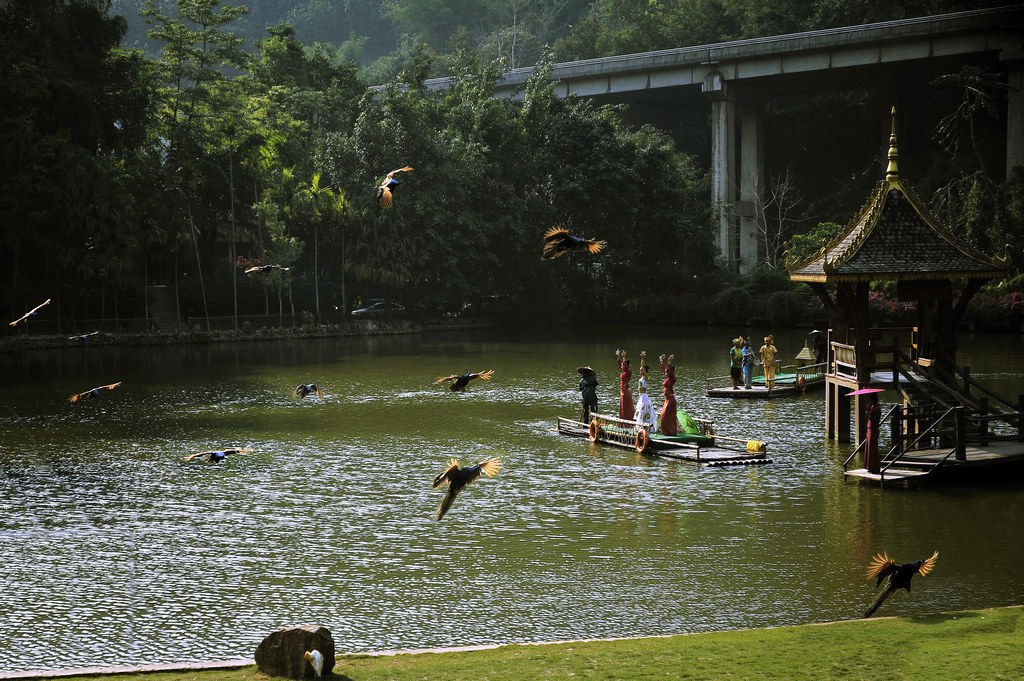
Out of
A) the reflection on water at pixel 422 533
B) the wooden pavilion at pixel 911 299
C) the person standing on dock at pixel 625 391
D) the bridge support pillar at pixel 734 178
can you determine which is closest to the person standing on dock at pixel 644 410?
the person standing on dock at pixel 625 391

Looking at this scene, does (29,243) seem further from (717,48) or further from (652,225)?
(717,48)

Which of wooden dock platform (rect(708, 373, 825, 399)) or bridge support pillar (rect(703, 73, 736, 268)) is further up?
bridge support pillar (rect(703, 73, 736, 268))

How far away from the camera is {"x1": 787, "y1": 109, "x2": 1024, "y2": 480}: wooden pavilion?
26.0 metres

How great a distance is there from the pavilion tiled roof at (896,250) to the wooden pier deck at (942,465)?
168 inches

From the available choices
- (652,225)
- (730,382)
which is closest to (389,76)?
(652,225)

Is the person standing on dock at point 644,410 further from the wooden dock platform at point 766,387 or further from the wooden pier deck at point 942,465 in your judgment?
the wooden dock platform at point 766,387

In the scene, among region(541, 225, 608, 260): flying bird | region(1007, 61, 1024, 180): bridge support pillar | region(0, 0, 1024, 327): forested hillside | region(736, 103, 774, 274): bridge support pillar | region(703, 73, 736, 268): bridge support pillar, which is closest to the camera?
region(541, 225, 608, 260): flying bird

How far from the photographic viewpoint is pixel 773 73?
77.1 m

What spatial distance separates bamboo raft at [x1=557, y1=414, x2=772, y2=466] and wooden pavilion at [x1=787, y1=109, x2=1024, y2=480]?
2.77 m

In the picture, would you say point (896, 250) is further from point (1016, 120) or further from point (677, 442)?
point (1016, 120)

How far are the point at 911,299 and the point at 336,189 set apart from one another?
50130 millimetres

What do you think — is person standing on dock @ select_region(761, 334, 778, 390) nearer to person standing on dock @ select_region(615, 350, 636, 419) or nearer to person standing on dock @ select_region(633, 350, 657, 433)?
person standing on dock @ select_region(615, 350, 636, 419)

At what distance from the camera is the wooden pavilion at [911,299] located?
26.0 metres

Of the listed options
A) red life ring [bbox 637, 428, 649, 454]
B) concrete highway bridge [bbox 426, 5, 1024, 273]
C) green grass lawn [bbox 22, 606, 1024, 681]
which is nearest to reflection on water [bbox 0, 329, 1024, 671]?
red life ring [bbox 637, 428, 649, 454]
